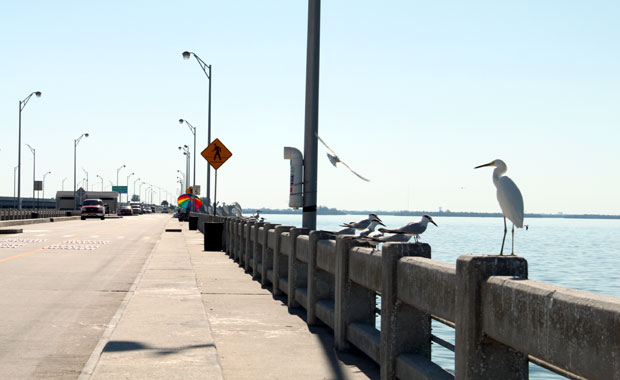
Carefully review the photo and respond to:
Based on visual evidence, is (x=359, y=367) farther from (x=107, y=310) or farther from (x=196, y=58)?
(x=196, y=58)

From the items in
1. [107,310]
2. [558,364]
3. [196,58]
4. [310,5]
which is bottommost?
[107,310]

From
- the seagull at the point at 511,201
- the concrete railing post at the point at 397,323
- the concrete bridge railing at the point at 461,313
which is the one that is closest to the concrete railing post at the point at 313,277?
the concrete bridge railing at the point at 461,313

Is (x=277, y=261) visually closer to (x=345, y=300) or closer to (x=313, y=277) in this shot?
(x=313, y=277)

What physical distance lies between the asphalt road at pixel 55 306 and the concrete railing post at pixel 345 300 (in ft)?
9.49

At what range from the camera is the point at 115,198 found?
380 feet

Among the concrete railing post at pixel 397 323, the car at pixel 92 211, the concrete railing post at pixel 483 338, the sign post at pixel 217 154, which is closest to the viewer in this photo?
the concrete railing post at pixel 483 338

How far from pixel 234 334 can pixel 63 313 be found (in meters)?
3.56

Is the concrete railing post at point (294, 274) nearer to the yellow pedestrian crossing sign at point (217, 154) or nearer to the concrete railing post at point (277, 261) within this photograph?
the concrete railing post at point (277, 261)

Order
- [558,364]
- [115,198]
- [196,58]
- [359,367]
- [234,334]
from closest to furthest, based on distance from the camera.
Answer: [558,364], [359,367], [234,334], [196,58], [115,198]

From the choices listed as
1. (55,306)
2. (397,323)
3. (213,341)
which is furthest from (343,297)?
(55,306)

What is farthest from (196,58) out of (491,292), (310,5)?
(491,292)

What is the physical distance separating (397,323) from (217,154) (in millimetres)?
22593

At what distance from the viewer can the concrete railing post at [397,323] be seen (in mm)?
6848

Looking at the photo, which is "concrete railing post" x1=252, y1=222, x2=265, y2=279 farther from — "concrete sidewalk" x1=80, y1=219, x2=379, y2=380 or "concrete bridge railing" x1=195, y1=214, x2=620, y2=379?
"concrete bridge railing" x1=195, y1=214, x2=620, y2=379
